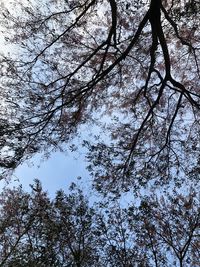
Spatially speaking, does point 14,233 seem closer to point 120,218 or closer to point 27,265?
point 27,265

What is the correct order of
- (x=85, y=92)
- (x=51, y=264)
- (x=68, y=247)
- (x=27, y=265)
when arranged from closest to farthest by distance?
1. (x=85, y=92)
2. (x=27, y=265)
3. (x=51, y=264)
4. (x=68, y=247)

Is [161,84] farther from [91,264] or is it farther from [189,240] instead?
[91,264]

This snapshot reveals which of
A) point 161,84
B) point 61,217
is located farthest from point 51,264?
point 161,84

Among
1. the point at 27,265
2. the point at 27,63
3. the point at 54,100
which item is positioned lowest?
the point at 27,265

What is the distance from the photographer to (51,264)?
46.8 feet

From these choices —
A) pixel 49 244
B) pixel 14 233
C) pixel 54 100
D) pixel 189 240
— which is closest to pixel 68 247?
pixel 49 244

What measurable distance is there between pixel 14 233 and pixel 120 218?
147 inches

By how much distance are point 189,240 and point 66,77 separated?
287 inches

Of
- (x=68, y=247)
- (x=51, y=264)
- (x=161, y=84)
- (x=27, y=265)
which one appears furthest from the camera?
(x=68, y=247)

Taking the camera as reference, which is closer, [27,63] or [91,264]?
[27,63]

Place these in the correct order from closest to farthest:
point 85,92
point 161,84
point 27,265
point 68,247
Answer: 1. point 161,84
2. point 85,92
3. point 27,265
4. point 68,247

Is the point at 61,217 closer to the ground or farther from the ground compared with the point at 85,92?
farther from the ground

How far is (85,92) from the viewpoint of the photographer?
916 cm

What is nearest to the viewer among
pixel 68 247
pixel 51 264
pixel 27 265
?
pixel 27 265
